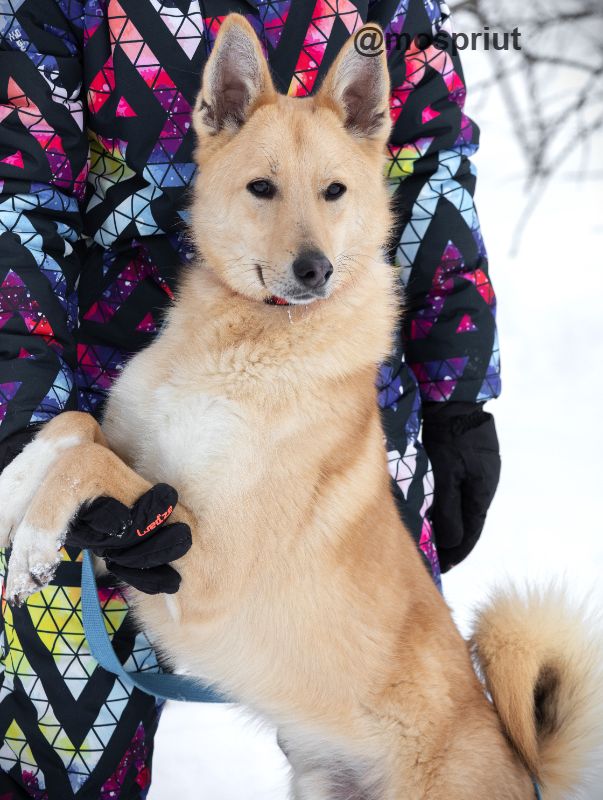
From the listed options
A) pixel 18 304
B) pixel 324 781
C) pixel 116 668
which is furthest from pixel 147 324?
pixel 324 781

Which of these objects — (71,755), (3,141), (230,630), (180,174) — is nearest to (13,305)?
(3,141)

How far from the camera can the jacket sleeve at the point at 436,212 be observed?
91.7 inches

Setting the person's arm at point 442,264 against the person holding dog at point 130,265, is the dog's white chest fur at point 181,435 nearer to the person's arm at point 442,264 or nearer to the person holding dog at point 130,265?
the person holding dog at point 130,265

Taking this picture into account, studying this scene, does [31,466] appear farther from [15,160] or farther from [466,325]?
[466,325]

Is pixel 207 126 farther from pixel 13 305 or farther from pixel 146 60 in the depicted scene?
pixel 13 305

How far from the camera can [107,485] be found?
1.70 metres

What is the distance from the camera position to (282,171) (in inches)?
80.7

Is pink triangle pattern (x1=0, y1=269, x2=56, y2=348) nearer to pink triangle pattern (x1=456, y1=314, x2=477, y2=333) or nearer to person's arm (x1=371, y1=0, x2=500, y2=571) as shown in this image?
person's arm (x1=371, y1=0, x2=500, y2=571)

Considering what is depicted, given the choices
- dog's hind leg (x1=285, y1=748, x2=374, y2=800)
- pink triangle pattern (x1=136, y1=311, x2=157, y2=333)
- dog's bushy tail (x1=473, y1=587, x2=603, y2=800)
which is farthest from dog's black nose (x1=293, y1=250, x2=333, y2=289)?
dog's hind leg (x1=285, y1=748, x2=374, y2=800)

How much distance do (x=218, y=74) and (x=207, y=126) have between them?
0.44 feet

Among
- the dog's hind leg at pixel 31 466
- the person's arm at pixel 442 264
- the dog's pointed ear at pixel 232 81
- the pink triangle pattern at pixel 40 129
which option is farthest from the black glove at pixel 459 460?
the pink triangle pattern at pixel 40 129

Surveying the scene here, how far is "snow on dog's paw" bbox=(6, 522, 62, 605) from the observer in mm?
1650

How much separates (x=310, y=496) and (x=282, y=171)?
0.81 metres

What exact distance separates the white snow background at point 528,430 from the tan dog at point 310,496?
28cm
